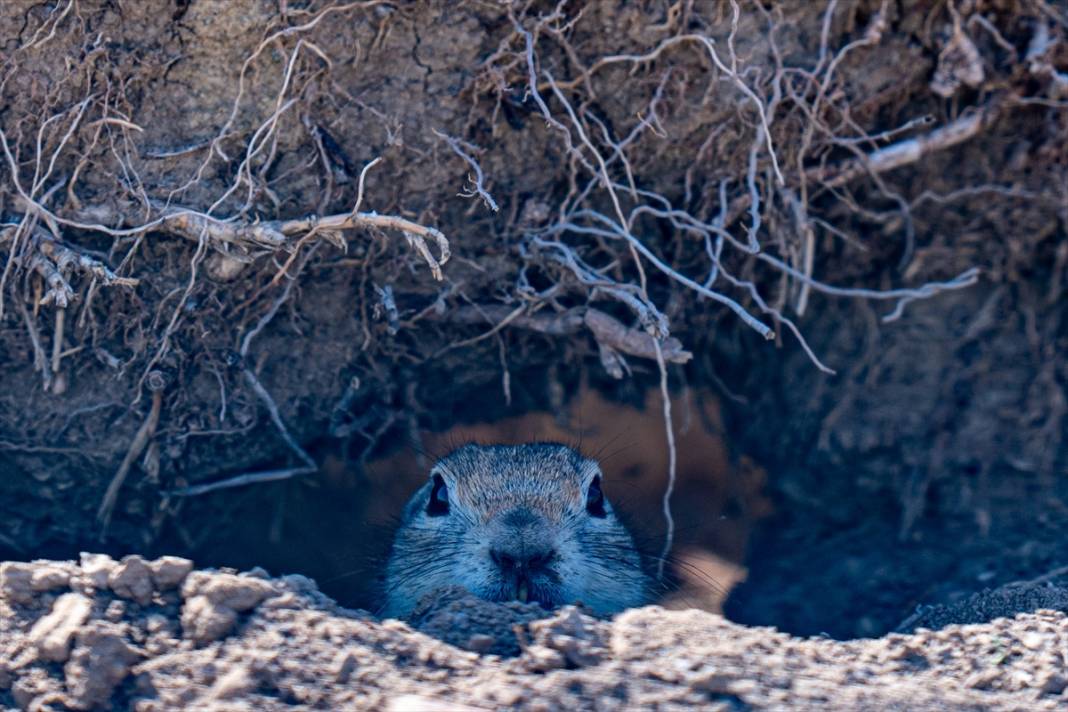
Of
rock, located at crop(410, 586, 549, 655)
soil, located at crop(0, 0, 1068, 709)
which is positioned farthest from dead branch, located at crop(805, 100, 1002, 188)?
rock, located at crop(410, 586, 549, 655)

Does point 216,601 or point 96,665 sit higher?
point 216,601

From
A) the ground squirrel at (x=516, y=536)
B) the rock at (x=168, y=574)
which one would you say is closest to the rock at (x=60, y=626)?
the rock at (x=168, y=574)

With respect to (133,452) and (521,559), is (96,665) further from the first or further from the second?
(133,452)

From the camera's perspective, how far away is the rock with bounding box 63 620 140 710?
2.72 meters

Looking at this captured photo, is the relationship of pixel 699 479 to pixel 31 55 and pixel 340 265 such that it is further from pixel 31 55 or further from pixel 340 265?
pixel 31 55

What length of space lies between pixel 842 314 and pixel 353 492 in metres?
2.56

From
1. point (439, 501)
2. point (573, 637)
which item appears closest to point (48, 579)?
point (573, 637)

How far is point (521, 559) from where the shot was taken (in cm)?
386

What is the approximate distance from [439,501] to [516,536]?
76 cm

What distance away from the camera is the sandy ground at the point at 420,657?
8.87 feet

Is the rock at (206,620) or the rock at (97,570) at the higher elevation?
the rock at (97,570)

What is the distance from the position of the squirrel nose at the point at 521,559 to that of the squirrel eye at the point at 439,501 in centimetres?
70

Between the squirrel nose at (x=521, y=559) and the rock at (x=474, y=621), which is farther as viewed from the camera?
the squirrel nose at (x=521, y=559)

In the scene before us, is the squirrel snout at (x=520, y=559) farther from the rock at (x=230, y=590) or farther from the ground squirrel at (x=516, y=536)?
the rock at (x=230, y=590)
